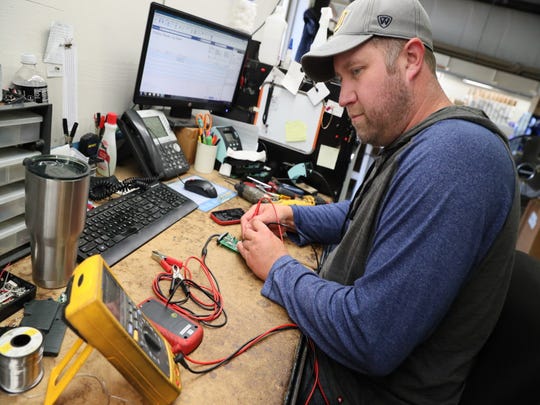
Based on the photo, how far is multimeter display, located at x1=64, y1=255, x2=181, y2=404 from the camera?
41cm

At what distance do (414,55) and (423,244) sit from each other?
0.42 meters

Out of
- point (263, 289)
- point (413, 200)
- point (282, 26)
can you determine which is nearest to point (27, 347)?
point (263, 289)

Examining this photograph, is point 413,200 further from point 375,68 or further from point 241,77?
point 241,77

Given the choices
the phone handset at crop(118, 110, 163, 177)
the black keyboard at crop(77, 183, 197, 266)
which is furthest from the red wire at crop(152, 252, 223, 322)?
the phone handset at crop(118, 110, 163, 177)

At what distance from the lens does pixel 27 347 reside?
1.48 feet

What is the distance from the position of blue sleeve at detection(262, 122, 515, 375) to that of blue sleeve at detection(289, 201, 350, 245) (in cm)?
46

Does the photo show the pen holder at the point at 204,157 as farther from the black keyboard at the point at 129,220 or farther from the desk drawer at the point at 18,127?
the desk drawer at the point at 18,127

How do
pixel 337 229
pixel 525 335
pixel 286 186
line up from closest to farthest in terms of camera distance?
1. pixel 525 335
2. pixel 337 229
3. pixel 286 186

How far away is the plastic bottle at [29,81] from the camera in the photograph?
2.83 feet

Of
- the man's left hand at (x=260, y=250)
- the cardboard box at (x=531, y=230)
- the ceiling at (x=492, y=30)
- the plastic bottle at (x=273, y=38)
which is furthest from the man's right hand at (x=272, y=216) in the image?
the ceiling at (x=492, y=30)

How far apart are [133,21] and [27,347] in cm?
118

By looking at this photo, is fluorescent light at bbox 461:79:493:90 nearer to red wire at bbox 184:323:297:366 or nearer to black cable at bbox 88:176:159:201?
black cable at bbox 88:176:159:201

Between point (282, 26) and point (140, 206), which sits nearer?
point (140, 206)

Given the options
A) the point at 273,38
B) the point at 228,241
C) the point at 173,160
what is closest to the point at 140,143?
the point at 173,160
